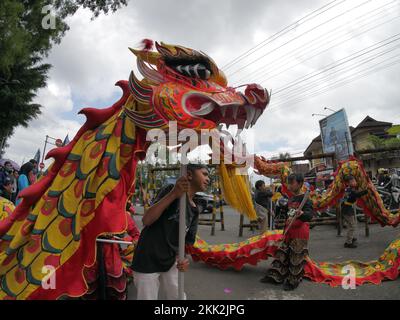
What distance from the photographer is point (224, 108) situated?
1962 millimetres

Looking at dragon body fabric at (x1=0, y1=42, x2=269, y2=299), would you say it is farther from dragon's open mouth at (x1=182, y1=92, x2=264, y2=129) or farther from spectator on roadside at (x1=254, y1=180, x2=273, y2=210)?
spectator on roadside at (x1=254, y1=180, x2=273, y2=210)

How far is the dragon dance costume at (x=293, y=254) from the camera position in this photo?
352 centimetres

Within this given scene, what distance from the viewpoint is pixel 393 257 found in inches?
144

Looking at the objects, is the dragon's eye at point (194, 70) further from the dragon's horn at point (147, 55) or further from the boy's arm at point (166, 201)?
the boy's arm at point (166, 201)

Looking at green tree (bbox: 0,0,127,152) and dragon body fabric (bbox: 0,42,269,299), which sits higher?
green tree (bbox: 0,0,127,152)

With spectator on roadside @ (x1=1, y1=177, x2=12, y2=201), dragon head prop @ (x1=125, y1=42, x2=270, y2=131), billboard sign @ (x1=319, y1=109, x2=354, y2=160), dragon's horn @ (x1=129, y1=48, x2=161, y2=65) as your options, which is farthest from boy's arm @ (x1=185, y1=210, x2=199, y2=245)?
billboard sign @ (x1=319, y1=109, x2=354, y2=160)

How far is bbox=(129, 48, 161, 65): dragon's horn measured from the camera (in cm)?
210

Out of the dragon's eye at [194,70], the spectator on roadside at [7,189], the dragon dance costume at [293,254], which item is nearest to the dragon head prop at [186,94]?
the dragon's eye at [194,70]

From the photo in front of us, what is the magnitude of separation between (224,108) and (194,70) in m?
0.37

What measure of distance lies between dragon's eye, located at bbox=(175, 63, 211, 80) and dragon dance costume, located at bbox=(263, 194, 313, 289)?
226 cm

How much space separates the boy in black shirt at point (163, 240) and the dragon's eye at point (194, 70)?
63cm

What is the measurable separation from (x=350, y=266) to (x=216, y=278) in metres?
1.78

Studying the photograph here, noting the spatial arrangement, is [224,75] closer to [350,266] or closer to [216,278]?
[216,278]
